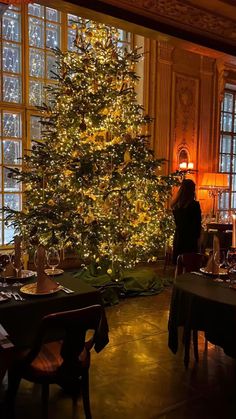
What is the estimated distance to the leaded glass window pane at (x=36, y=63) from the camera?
20.6 feet

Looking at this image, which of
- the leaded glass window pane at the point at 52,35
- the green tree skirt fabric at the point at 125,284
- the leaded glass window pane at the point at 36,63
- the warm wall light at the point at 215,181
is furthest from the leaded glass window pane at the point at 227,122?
the green tree skirt fabric at the point at 125,284

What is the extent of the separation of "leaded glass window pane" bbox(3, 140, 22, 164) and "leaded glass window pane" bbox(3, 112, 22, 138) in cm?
11

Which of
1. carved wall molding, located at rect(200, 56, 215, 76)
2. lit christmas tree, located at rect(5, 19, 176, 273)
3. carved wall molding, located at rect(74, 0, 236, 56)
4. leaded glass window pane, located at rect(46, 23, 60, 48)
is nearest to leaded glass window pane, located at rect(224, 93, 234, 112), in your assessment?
carved wall molding, located at rect(200, 56, 215, 76)

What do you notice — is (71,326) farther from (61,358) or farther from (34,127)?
(34,127)

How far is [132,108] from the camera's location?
5.09 metres

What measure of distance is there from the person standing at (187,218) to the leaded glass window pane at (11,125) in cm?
319

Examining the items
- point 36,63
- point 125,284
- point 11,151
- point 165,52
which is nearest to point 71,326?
point 125,284

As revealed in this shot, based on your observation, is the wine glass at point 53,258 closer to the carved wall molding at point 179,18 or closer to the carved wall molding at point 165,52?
the carved wall molding at point 179,18

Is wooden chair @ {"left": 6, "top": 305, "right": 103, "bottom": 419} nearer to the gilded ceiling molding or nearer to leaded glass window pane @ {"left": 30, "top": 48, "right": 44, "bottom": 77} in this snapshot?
the gilded ceiling molding

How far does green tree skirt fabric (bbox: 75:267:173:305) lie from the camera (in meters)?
4.86

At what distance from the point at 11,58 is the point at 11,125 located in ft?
3.45

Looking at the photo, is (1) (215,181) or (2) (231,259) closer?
(2) (231,259)

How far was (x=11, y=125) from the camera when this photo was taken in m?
6.25

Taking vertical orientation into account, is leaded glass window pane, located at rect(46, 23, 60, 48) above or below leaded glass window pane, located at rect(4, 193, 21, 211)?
above
